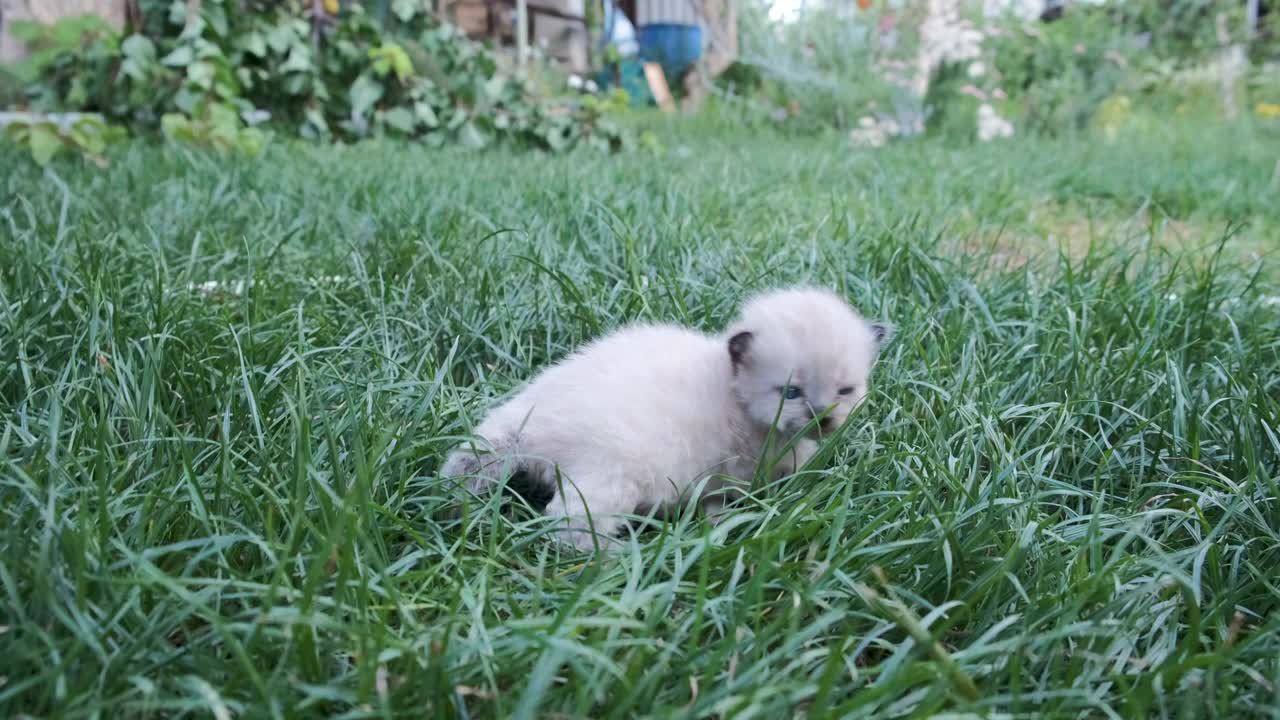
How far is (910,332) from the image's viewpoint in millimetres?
2402

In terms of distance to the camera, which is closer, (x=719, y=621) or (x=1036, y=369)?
(x=719, y=621)

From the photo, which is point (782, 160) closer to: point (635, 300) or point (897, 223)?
point (897, 223)

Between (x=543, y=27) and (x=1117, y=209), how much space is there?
10125 mm

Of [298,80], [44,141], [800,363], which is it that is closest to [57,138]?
[44,141]

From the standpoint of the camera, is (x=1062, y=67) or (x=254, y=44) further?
(x=1062, y=67)

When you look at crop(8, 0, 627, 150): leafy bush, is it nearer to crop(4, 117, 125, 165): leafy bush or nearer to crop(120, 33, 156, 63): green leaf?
crop(120, 33, 156, 63): green leaf

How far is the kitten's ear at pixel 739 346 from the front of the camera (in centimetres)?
187

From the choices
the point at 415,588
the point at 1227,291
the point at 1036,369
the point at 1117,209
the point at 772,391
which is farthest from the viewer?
the point at 1117,209

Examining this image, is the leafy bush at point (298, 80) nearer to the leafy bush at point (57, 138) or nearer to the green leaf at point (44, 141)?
the leafy bush at point (57, 138)

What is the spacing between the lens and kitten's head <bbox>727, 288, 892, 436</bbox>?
1831 mm

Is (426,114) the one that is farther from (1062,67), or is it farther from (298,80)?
(1062,67)

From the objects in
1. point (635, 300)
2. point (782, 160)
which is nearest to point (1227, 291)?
point (635, 300)

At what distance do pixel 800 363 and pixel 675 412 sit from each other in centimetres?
26

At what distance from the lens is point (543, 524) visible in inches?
64.4
